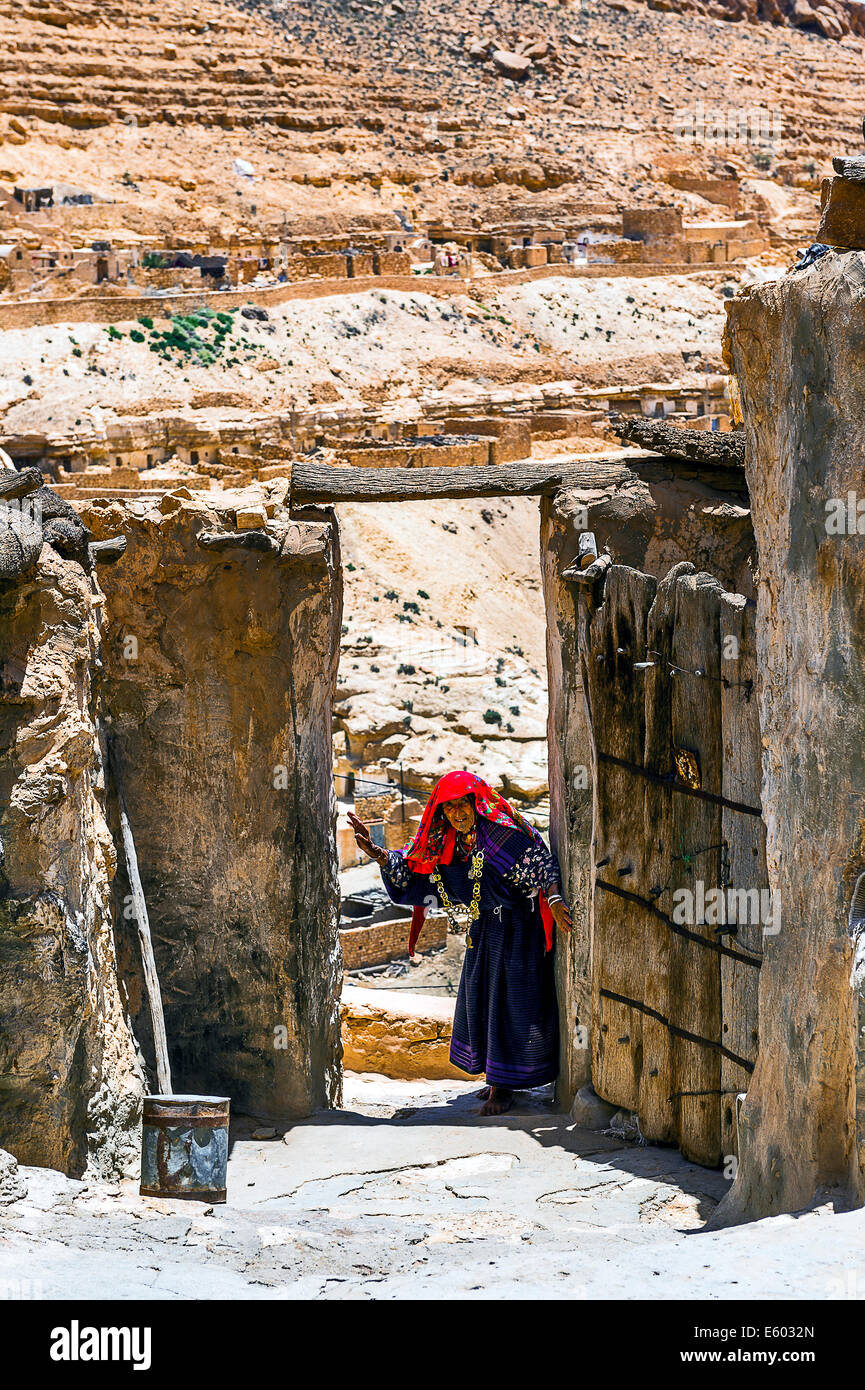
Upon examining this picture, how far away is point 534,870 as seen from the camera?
705 centimetres

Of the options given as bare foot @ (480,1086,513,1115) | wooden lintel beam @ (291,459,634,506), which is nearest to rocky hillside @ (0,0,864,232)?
wooden lintel beam @ (291,459,634,506)

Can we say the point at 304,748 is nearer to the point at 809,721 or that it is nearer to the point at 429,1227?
the point at 429,1227

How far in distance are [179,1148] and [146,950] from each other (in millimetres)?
1250

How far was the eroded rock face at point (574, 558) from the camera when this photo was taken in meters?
6.92

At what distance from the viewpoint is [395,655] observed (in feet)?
66.7

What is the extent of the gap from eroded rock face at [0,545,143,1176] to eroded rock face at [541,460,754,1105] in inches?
76.6

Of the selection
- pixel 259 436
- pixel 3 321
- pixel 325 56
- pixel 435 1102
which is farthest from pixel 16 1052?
pixel 325 56

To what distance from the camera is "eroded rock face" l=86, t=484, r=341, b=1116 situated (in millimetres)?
7070

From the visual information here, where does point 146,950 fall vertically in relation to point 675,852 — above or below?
below

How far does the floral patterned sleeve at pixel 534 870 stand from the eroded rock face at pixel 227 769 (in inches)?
34.9

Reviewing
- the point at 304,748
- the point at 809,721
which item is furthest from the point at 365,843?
the point at 809,721

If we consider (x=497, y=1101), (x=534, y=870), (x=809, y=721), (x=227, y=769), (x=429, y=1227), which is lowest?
(x=497, y=1101)

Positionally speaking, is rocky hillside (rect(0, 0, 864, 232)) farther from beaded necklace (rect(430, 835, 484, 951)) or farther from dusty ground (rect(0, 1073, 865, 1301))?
dusty ground (rect(0, 1073, 865, 1301))

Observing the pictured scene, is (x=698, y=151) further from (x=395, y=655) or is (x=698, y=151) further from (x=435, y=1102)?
(x=435, y=1102)
